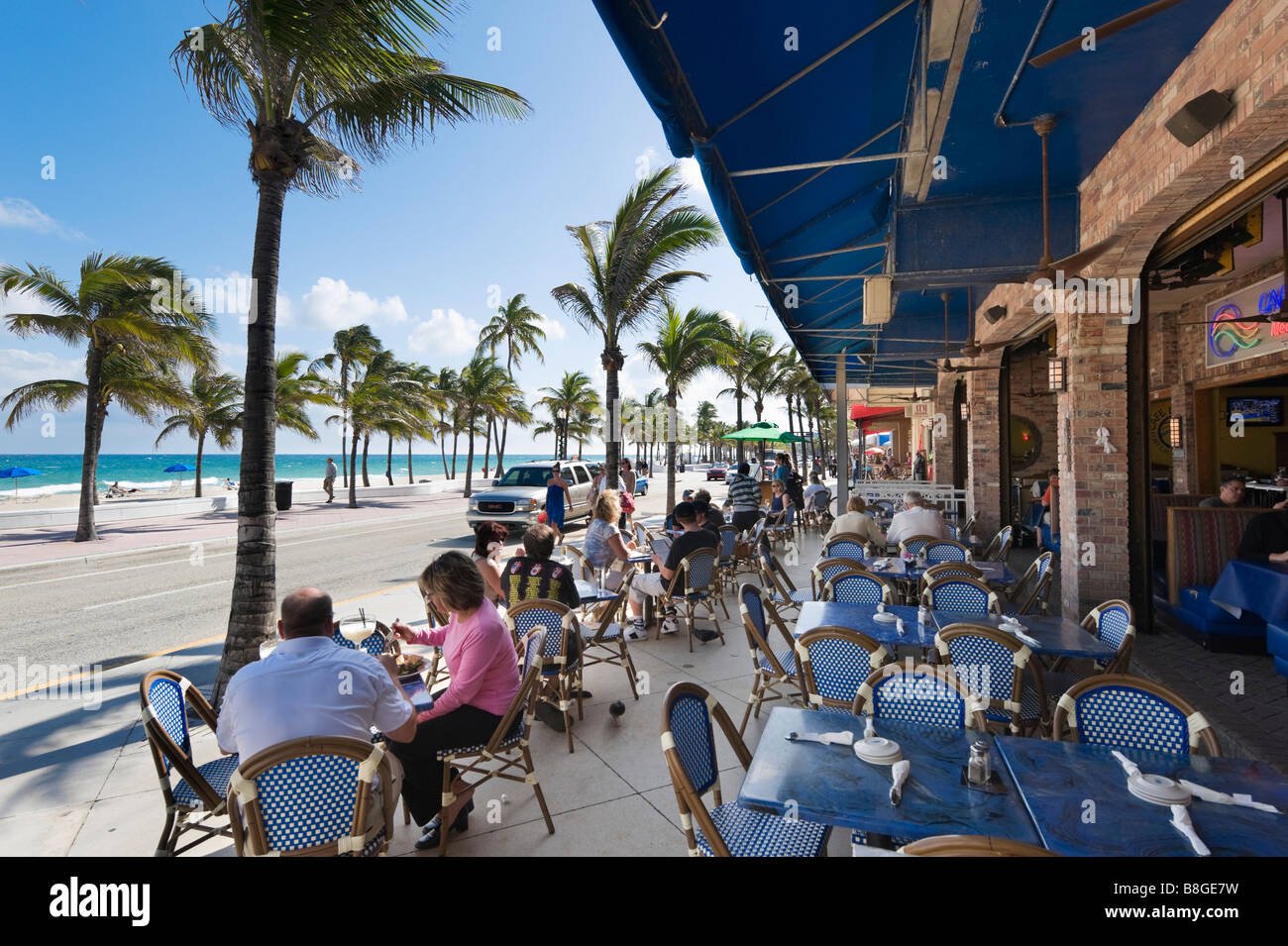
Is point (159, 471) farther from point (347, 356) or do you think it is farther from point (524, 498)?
point (524, 498)

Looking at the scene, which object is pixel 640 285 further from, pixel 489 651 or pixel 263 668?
pixel 263 668

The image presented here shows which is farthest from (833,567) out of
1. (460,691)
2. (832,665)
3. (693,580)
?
(460,691)

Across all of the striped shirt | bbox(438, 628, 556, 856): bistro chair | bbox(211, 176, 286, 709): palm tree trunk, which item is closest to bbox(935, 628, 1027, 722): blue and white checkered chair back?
bbox(438, 628, 556, 856): bistro chair

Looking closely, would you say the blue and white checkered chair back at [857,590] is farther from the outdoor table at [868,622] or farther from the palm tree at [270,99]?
the palm tree at [270,99]

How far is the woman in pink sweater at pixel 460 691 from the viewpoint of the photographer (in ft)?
10.4

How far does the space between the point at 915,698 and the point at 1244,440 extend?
14633mm

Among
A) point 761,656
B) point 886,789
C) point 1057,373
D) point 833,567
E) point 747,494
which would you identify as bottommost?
point 761,656

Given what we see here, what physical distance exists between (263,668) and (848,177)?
5.92m

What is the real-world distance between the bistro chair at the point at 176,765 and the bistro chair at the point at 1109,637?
4.61 m

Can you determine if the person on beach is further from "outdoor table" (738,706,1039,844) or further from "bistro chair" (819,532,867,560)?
"outdoor table" (738,706,1039,844)

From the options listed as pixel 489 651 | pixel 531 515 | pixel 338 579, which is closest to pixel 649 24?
pixel 489 651

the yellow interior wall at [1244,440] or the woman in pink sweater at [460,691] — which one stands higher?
the yellow interior wall at [1244,440]

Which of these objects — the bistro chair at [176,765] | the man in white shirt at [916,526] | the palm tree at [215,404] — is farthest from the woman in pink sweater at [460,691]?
the palm tree at [215,404]

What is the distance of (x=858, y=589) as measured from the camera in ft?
16.8
